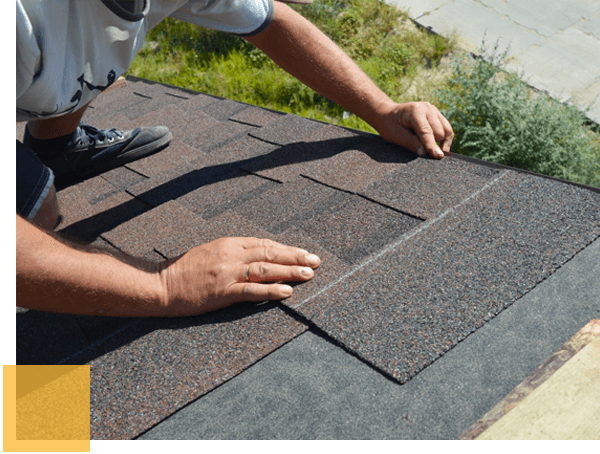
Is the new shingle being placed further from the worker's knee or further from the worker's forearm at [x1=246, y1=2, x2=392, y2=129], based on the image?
the worker's knee

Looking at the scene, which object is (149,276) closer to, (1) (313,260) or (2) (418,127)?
(1) (313,260)

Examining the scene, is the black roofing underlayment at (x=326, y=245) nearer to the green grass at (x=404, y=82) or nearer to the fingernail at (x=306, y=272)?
the fingernail at (x=306, y=272)

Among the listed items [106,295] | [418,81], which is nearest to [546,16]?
[418,81]

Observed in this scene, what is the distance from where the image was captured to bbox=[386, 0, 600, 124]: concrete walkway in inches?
188

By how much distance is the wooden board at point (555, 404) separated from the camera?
96 centimetres

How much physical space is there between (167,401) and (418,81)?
14.4 feet

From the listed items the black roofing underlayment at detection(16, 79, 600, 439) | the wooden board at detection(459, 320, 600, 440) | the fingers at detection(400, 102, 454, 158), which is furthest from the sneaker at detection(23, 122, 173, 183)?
the wooden board at detection(459, 320, 600, 440)

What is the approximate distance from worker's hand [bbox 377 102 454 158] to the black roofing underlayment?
6 centimetres

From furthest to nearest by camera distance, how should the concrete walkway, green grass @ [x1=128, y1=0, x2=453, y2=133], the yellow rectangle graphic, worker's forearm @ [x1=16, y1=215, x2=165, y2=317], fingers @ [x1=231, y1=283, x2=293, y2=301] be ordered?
the concrete walkway < green grass @ [x1=128, y1=0, x2=453, y2=133] < fingers @ [x1=231, y1=283, x2=293, y2=301] < worker's forearm @ [x1=16, y1=215, x2=165, y2=317] < the yellow rectangle graphic

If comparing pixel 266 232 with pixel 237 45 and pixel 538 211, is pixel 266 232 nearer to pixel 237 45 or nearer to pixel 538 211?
pixel 538 211

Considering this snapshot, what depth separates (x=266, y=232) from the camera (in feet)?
5.99

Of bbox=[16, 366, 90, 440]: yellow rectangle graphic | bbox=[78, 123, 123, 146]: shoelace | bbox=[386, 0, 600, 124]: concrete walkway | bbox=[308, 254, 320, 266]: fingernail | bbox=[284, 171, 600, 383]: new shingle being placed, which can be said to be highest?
bbox=[386, 0, 600, 124]: concrete walkway

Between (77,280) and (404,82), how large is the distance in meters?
4.13

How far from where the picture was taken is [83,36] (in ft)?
5.79
